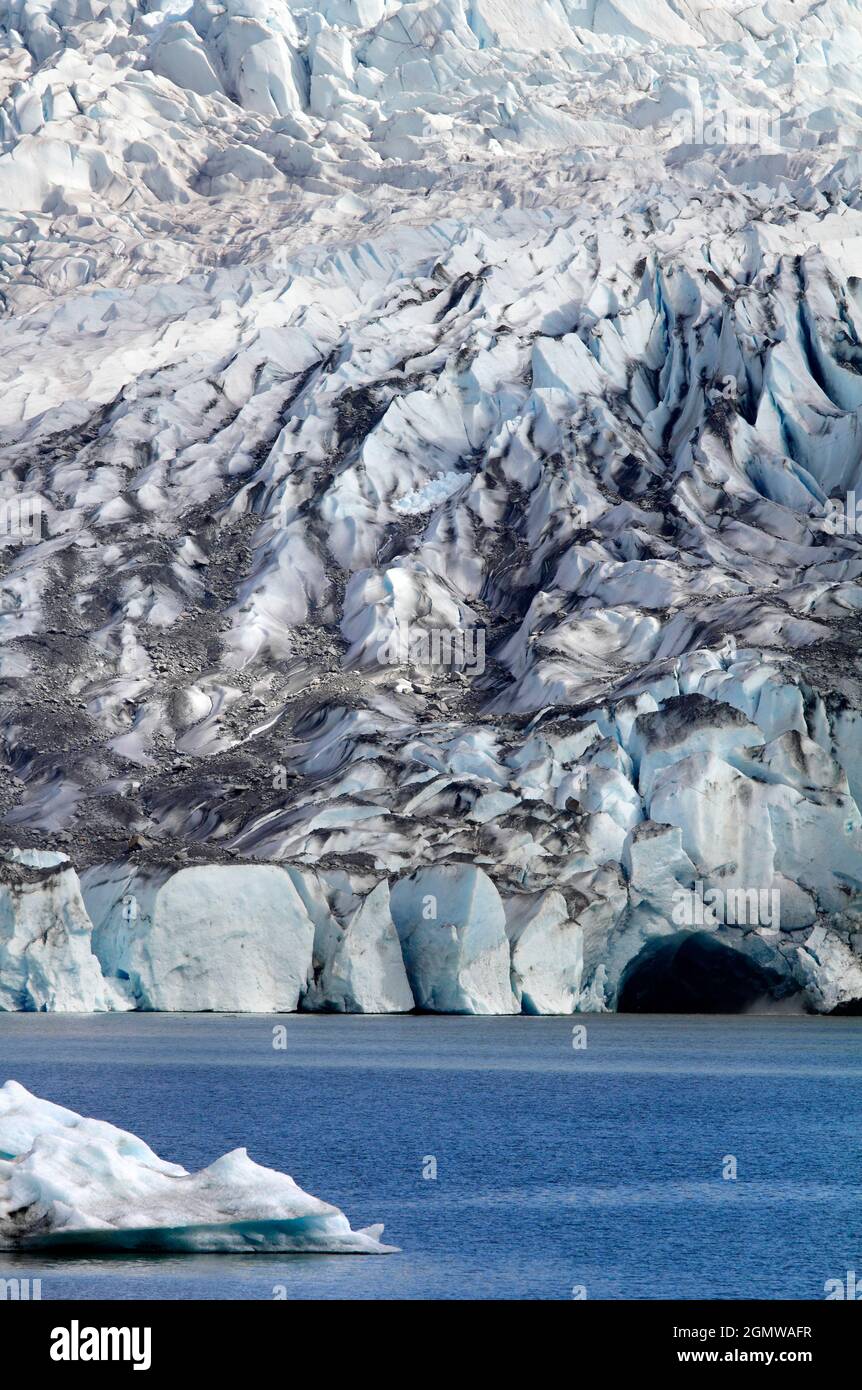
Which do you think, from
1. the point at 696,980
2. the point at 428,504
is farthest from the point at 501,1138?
the point at 428,504

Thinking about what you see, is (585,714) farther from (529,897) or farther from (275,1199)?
(275,1199)

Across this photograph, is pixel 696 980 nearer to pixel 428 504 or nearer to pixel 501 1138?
pixel 501 1138

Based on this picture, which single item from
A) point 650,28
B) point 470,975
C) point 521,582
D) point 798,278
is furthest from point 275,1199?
point 650,28

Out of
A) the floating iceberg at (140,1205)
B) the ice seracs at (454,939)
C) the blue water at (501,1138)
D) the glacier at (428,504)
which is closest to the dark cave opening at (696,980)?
the glacier at (428,504)

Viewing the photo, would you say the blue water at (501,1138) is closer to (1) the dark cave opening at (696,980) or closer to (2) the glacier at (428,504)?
(1) the dark cave opening at (696,980)

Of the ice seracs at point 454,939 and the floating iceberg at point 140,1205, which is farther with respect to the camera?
the ice seracs at point 454,939

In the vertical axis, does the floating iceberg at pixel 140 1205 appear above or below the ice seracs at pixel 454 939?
above

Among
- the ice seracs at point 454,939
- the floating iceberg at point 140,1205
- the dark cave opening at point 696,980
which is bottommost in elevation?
the dark cave opening at point 696,980

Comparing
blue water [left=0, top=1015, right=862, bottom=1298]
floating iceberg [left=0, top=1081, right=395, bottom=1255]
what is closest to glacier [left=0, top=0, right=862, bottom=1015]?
blue water [left=0, top=1015, right=862, bottom=1298]
